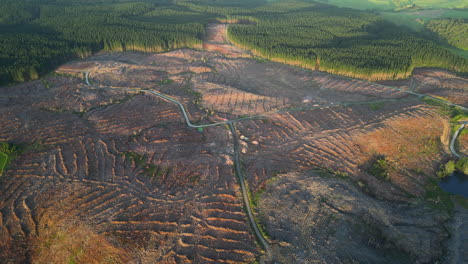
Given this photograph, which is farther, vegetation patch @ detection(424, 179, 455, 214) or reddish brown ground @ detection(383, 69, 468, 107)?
reddish brown ground @ detection(383, 69, 468, 107)

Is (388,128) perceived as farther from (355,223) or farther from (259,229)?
(259,229)

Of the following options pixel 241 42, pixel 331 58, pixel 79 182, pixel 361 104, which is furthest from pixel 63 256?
pixel 241 42

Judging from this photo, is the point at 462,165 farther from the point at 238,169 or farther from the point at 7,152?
the point at 7,152

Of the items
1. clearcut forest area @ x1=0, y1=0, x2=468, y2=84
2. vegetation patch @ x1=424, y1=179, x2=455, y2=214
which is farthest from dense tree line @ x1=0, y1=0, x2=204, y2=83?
vegetation patch @ x1=424, y1=179, x2=455, y2=214

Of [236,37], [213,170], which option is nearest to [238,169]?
[213,170]

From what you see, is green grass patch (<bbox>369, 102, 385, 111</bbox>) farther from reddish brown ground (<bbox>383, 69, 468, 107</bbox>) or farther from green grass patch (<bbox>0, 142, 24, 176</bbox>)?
green grass patch (<bbox>0, 142, 24, 176</bbox>)

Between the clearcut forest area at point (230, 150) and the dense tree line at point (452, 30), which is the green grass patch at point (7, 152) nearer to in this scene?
the clearcut forest area at point (230, 150)
